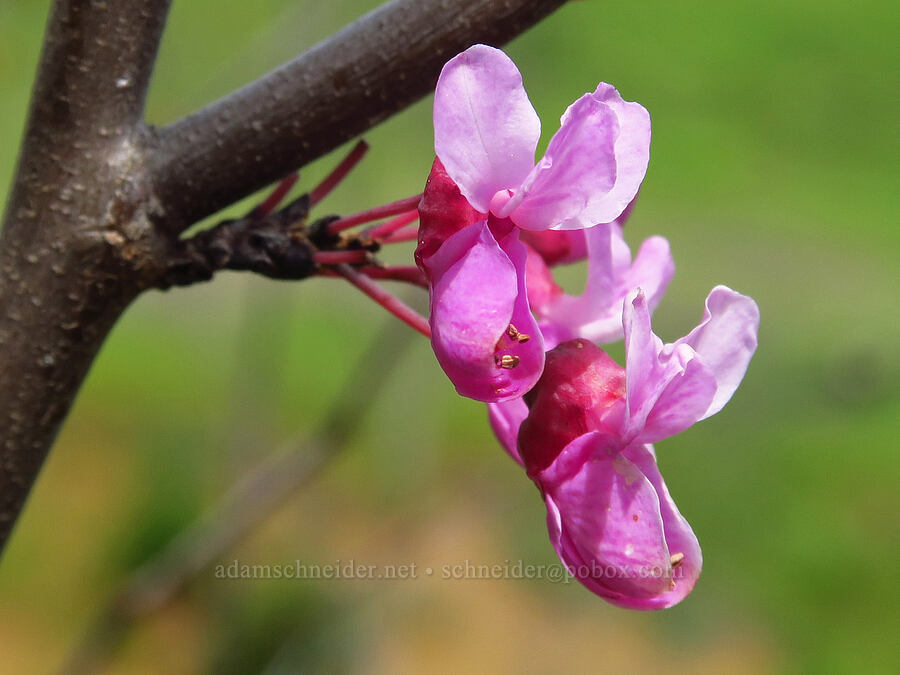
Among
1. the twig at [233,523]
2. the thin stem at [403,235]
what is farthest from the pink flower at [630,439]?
the twig at [233,523]

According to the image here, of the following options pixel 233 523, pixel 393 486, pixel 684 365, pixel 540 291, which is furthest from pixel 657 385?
Result: pixel 393 486

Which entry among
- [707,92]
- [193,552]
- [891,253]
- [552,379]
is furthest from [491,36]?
[707,92]

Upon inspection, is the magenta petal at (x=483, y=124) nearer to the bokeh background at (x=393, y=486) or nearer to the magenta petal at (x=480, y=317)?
the magenta petal at (x=480, y=317)

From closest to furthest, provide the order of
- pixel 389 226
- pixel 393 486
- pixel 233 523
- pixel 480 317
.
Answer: pixel 480 317
pixel 389 226
pixel 233 523
pixel 393 486

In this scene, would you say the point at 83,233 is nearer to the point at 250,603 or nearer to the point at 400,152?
the point at 250,603

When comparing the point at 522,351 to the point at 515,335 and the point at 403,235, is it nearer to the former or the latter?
the point at 515,335
